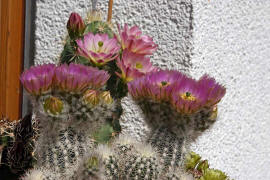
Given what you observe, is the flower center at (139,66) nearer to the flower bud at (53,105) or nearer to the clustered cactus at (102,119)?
the clustered cactus at (102,119)

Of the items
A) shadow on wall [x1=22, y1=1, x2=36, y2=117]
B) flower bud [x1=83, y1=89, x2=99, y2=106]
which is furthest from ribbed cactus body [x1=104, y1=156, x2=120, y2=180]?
shadow on wall [x1=22, y1=1, x2=36, y2=117]

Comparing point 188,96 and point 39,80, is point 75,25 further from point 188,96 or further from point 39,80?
point 188,96

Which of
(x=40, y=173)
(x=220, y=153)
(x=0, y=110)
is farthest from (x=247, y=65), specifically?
(x=40, y=173)

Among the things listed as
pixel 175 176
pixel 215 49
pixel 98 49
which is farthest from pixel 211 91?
pixel 215 49

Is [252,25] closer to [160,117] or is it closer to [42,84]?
[160,117]

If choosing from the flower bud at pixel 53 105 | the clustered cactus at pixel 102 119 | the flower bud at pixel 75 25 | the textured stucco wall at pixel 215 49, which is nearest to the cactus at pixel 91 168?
the clustered cactus at pixel 102 119

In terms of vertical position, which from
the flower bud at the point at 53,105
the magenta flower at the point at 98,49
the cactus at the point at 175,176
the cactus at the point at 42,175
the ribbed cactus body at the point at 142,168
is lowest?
the cactus at the point at 175,176
